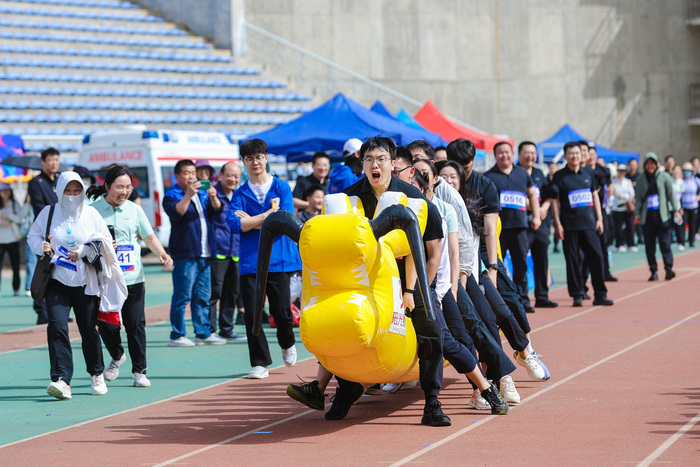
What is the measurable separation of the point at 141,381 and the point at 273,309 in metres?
1.23

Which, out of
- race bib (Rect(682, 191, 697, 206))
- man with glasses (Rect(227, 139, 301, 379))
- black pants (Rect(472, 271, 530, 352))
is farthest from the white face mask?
race bib (Rect(682, 191, 697, 206))

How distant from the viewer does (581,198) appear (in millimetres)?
13867

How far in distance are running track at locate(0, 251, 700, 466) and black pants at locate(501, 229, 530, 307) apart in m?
3.46

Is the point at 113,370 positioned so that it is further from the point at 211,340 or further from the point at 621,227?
the point at 621,227

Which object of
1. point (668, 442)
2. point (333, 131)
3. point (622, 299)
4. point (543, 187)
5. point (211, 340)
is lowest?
point (622, 299)

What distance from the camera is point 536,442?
20.2 feet

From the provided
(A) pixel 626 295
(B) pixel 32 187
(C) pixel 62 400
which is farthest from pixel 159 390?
(A) pixel 626 295

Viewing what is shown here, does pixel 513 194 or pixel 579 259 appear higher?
pixel 513 194

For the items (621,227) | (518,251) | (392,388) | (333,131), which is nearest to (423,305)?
(392,388)

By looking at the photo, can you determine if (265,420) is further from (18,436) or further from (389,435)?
(18,436)

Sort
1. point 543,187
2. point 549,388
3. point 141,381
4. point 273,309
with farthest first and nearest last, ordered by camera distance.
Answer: point 543,187
point 273,309
point 141,381
point 549,388

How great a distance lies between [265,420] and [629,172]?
805 inches

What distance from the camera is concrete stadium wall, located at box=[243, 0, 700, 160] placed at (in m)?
37.4

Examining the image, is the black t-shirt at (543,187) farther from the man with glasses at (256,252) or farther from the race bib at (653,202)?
the man with glasses at (256,252)
